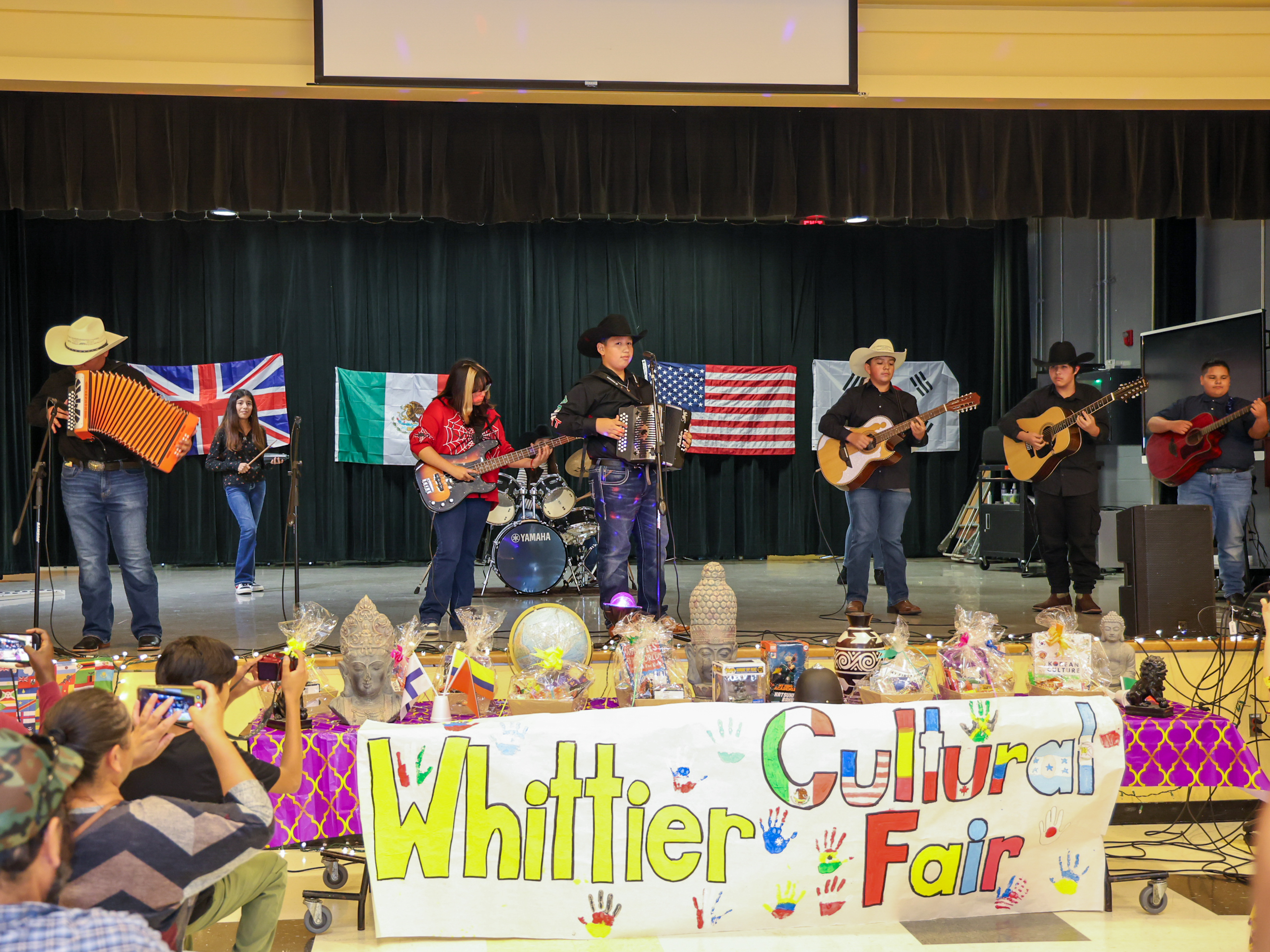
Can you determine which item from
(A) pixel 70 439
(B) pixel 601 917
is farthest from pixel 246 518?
(B) pixel 601 917

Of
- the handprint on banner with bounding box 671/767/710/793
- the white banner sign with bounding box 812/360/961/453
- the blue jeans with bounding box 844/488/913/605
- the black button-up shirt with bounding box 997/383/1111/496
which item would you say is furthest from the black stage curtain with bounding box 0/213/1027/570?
the handprint on banner with bounding box 671/767/710/793

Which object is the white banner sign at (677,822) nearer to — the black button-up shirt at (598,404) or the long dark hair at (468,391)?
the black button-up shirt at (598,404)

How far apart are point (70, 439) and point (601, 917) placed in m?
3.51

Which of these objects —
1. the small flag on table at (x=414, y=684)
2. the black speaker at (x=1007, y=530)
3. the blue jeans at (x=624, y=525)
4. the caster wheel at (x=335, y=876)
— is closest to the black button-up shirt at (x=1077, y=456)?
the blue jeans at (x=624, y=525)

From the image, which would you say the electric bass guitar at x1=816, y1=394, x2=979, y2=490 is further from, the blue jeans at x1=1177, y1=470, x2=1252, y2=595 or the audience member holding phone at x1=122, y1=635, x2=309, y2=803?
the audience member holding phone at x1=122, y1=635, x2=309, y2=803

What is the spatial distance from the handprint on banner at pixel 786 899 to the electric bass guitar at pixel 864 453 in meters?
3.35

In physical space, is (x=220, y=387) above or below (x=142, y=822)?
above

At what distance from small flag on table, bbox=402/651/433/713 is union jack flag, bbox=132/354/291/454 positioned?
7.58m

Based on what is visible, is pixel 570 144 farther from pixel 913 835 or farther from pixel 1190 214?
pixel 913 835

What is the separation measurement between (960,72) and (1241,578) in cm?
317

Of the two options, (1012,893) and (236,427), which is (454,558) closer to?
(1012,893)

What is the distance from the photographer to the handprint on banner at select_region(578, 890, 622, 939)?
2.69 metres

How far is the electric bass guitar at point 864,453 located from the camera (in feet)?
18.9

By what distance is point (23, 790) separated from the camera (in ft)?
4.44
